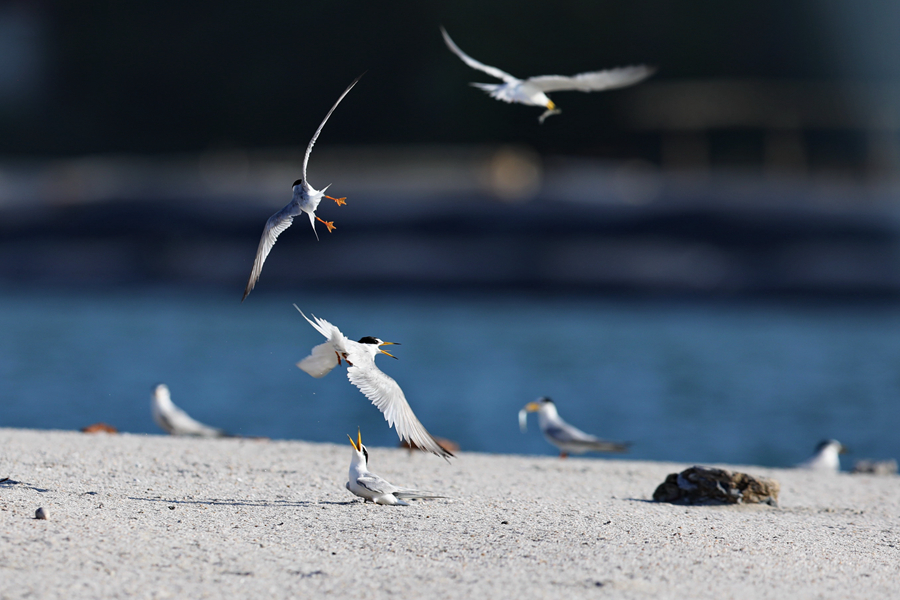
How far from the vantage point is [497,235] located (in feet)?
126

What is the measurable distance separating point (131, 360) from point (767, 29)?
154 feet

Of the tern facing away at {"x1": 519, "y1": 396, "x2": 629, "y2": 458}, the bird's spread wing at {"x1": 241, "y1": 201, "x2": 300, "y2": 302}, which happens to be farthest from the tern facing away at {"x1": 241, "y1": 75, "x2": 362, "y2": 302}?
the tern facing away at {"x1": 519, "y1": 396, "x2": 629, "y2": 458}

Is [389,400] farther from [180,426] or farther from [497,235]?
[497,235]

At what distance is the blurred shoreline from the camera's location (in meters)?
37.3

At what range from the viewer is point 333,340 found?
5.16 meters

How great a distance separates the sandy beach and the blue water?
6.22 metres

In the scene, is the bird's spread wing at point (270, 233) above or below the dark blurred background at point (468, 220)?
below

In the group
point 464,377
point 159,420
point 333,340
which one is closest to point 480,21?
point 464,377

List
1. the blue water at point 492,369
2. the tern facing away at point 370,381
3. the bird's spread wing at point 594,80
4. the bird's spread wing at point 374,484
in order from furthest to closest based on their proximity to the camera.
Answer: the blue water at point 492,369
the bird's spread wing at point 374,484
the bird's spread wing at point 594,80
the tern facing away at point 370,381

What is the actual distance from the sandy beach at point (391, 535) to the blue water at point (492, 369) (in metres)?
6.22

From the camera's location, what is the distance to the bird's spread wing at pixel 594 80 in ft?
17.8

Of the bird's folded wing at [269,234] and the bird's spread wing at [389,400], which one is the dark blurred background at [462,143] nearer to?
the bird's spread wing at [389,400]

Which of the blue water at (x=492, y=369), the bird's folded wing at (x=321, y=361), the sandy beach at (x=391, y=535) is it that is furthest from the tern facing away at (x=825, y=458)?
the bird's folded wing at (x=321, y=361)

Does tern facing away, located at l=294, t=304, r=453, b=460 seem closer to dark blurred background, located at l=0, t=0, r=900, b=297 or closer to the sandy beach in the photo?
the sandy beach
